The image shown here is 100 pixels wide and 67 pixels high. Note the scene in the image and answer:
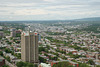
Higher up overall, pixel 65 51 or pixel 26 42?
pixel 26 42

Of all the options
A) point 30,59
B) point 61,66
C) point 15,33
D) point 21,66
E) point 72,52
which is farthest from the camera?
point 15,33

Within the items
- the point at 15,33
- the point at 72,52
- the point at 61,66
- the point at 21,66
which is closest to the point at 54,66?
the point at 61,66

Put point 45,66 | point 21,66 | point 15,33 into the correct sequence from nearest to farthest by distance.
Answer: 1. point 45,66
2. point 21,66
3. point 15,33

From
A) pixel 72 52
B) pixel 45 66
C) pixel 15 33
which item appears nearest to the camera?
pixel 45 66

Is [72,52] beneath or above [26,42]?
beneath

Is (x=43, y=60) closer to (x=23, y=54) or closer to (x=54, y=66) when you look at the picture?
(x=23, y=54)

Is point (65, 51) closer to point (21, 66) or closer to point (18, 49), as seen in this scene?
point (18, 49)

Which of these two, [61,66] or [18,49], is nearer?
[61,66]

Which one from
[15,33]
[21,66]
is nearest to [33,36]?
[21,66]

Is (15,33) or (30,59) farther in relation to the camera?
(15,33)
